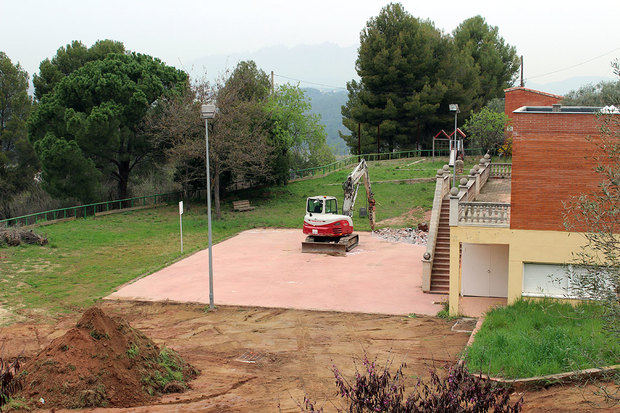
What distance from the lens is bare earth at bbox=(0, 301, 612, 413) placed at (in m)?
12.0

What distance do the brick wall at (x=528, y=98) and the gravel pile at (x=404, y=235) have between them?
11.7m

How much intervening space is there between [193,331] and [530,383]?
382 inches

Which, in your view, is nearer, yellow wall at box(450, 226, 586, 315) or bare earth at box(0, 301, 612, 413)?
bare earth at box(0, 301, 612, 413)

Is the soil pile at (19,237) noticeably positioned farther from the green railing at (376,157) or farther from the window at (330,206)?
the green railing at (376,157)

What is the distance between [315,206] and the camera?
29344 mm

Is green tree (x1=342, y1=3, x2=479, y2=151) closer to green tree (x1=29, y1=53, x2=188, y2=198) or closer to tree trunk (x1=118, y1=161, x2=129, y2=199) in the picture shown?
green tree (x1=29, y1=53, x2=188, y2=198)

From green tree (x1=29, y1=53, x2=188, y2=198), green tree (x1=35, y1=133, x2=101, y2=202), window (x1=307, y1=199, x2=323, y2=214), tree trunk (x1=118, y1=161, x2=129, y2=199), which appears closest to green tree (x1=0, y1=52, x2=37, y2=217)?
green tree (x1=29, y1=53, x2=188, y2=198)

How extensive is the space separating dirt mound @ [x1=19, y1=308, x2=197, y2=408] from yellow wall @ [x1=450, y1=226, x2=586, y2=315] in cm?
924

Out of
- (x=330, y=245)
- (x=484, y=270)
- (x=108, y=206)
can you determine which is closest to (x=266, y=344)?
(x=484, y=270)

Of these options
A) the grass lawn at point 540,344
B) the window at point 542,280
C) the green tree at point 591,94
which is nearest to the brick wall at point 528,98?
the green tree at point 591,94

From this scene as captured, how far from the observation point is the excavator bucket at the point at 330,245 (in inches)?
1110

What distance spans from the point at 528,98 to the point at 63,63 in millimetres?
36689

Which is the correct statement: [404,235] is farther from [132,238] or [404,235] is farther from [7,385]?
[7,385]

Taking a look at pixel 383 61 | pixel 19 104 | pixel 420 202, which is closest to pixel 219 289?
pixel 420 202
